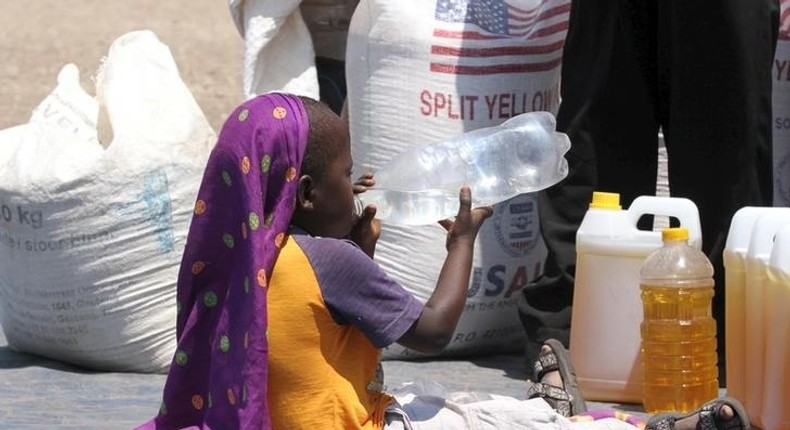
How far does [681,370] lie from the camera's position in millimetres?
3984

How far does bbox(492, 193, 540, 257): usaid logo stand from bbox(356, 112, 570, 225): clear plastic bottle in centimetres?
82

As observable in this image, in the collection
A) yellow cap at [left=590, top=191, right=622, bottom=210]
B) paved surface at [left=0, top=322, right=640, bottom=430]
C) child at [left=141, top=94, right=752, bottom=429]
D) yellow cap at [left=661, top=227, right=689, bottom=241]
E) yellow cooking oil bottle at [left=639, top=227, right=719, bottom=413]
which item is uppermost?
child at [left=141, top=94, right=752, bottom=429]

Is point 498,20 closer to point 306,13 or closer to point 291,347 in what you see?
point 306,13

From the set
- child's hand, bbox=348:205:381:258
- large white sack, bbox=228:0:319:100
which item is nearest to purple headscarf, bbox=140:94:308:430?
child's hand, bbox=348:205:381:258

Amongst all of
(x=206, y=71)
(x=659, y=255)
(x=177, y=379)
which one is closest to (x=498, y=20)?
(x=659, y=255)

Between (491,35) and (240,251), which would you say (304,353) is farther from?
(491,35)

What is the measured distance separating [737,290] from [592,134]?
2.37 ft

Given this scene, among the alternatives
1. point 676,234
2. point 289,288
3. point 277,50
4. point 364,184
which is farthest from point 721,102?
point 289,288

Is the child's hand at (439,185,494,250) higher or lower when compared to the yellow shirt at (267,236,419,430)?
higher

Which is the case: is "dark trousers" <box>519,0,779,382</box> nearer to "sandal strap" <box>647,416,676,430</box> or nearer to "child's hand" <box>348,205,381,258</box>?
"sandal strap" <box>647,416,676,430</box>

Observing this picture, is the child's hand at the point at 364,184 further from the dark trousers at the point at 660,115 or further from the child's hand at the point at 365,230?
the dark trousers at the point at 660,115

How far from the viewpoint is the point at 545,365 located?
369 cm

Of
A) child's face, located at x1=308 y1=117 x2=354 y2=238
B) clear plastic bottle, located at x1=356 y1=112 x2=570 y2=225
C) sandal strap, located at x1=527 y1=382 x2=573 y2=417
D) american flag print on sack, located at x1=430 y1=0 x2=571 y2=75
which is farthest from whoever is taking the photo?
american flag print on sack, located at x1=430 y1=0 x2=571 y2=75

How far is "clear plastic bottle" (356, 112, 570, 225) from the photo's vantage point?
11.3 feet
